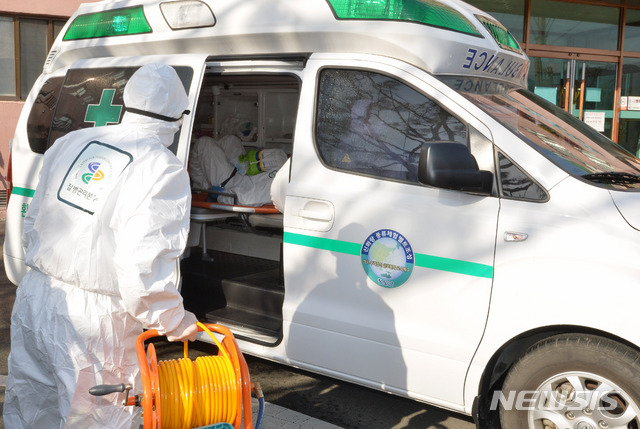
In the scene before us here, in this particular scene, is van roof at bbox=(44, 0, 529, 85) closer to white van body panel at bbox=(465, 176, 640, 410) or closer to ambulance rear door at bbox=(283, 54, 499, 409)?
ambulance rear door at bbox=(283, 54, 499, 409)

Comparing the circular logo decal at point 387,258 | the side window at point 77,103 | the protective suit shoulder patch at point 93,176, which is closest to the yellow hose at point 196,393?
the protective suit shoulder patch at point 93,176

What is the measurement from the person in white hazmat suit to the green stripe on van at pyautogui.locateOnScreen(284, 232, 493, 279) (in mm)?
1109

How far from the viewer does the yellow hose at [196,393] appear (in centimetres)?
223

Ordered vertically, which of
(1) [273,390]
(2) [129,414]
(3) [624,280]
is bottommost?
(1) [273,390]

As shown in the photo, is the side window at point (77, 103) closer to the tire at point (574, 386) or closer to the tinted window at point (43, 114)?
the tinted window at point (43, 114)

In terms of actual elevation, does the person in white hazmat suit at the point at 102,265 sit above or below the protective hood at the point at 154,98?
below

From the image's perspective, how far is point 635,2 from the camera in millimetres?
10781

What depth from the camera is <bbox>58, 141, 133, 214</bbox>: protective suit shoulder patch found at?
2.51 metres

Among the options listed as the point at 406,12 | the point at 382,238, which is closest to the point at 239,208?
the point at 382,238

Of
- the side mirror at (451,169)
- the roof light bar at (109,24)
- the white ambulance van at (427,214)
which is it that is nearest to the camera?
the white ambulance van at (427,214)

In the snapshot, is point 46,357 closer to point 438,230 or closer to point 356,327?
point 356,327

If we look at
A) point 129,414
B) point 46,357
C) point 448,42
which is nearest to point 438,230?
point 448,42

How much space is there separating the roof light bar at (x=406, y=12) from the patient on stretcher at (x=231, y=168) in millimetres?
2289

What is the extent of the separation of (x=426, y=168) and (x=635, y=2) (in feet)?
31.2
